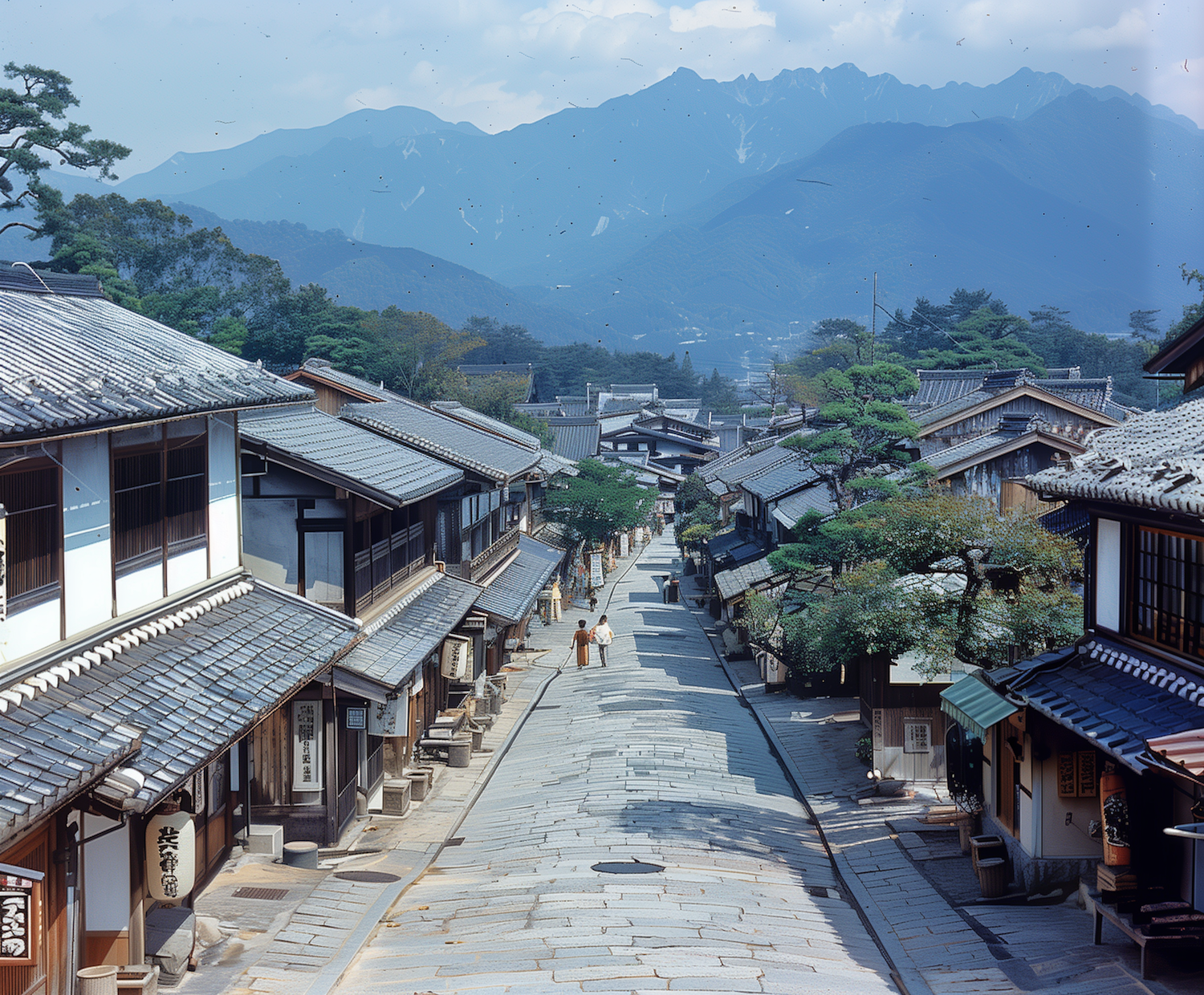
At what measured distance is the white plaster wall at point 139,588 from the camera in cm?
1292

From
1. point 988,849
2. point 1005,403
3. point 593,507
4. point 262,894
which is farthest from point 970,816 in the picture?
point 593,507

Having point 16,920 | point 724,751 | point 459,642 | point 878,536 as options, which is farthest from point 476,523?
point 16,920

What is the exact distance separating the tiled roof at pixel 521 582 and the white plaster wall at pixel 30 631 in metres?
19.8

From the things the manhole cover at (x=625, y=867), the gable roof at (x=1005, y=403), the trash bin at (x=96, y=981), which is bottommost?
the manhole cover at (x=625, y=867)

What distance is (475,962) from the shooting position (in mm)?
13070

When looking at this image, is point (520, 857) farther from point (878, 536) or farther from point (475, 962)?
point (878, 536)

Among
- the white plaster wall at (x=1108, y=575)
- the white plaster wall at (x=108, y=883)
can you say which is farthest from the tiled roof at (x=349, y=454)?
the white plaster wall at (x=1108, y=575)

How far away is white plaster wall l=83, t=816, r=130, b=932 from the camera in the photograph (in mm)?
11664

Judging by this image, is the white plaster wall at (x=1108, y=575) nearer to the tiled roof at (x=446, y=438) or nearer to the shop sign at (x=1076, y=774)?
the shop sign at (x=1076, y=774)

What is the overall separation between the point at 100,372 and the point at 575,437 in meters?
87.6

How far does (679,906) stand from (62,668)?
29.7 feet

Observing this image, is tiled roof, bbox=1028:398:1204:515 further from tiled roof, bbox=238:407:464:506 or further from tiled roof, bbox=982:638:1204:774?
tiled roof, bbox=238:407:464:506

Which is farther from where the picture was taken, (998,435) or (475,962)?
(998,435)

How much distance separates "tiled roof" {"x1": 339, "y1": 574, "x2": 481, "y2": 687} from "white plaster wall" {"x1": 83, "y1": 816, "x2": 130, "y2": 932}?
6.79 metres
